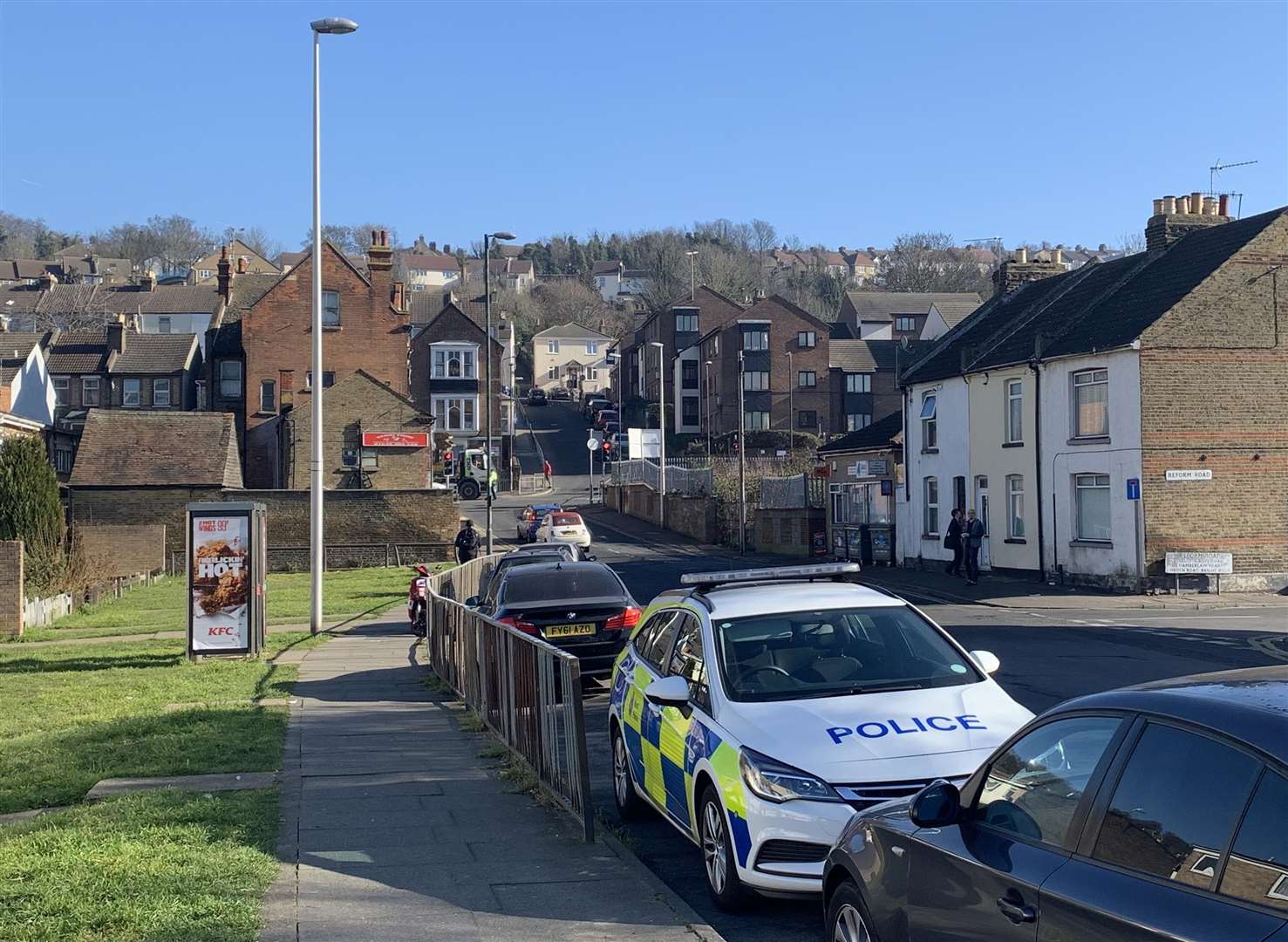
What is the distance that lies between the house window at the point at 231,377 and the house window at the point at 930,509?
41.8 m

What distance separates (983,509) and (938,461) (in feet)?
9.45

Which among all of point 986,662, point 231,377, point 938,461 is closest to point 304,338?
point 231,377

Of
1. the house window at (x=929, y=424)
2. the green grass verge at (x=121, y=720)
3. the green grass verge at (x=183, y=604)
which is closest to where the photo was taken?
the green grass verge at (x=121, y=720)


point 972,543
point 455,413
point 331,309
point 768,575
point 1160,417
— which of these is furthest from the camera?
point 455,413

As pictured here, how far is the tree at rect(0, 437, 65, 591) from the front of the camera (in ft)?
100.0

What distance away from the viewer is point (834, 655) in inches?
318

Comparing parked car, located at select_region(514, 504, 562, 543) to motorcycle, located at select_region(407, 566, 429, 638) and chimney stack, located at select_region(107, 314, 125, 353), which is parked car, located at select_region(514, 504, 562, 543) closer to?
motorcycle, located at select_region(407, 566, 429, 638)

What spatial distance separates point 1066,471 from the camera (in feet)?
107

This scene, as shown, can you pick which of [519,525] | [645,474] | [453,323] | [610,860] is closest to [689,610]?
[610,860]

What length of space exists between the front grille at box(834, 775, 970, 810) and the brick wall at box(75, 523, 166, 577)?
41.4 metres

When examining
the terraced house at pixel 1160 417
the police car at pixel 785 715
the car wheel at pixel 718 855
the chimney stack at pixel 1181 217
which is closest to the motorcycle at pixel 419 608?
the police car at pixel 785 715

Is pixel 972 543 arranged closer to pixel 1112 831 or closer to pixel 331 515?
pixel 331 515

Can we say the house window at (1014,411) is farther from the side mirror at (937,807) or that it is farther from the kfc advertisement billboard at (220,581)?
the side mirror at (937,807)

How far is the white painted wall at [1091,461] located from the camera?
3041 centimetres
